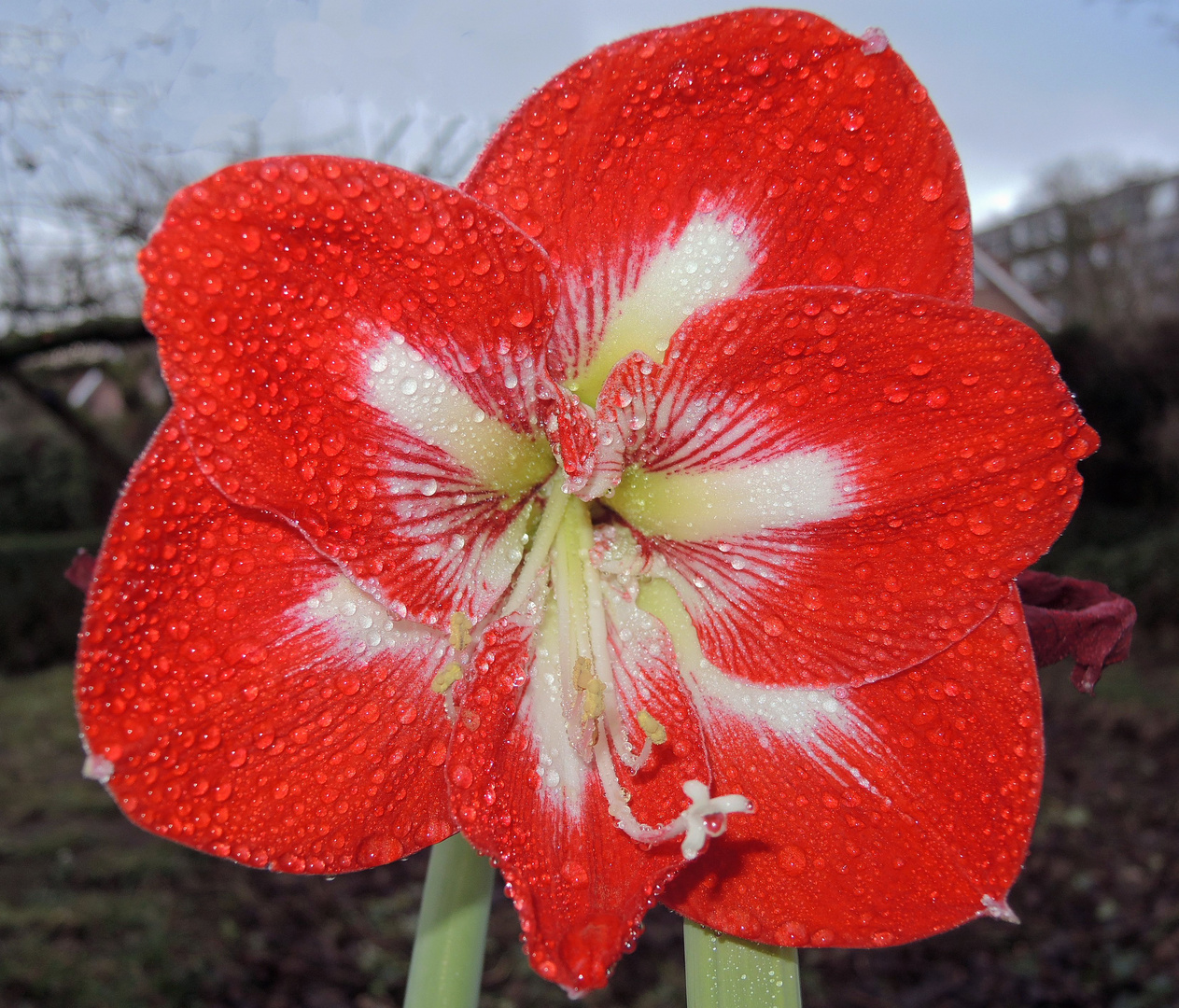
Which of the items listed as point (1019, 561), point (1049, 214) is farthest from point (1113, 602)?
point (1049, 214)

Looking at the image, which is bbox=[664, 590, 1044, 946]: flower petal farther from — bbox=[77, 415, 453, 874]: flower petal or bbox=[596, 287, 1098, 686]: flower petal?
bbox=[77, 415, 453, 874]: flower petal

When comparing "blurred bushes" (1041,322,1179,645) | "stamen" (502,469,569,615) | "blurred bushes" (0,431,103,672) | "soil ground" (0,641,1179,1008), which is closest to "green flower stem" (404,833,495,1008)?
"stamen" (502,469,569,615)

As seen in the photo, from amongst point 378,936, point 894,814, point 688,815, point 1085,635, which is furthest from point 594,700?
point 378,936

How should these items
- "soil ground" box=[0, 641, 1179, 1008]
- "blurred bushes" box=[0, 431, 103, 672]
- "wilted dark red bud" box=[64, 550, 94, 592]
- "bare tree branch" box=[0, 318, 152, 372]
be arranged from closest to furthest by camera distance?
"wilted dark red bud" box=[64, 550, 94, 592], "bare tree branch" box=[0, 318, 152, 372], "soil ground" box=[0, 641, 1179, 1008], "blurred bushes" box=[0, 431, 103, 672]

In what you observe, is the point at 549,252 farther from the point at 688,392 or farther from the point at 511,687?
the point at 511,687

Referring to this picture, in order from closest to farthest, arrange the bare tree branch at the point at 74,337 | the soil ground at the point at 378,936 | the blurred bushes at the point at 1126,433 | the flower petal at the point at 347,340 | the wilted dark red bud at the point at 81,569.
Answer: the flower petal at the point at 347,340, the wilted dark red bud at the point at 81,569, the bare tree branch at the point at 74,337, the soil ground at the point at 378,936, the blurred bushes at the point at 1126,433

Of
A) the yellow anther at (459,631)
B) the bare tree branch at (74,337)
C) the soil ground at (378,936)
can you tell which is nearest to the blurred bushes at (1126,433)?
the soil ground at (378,936)

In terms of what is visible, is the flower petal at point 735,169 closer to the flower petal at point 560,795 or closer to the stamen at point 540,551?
the stamen at point 540,551
